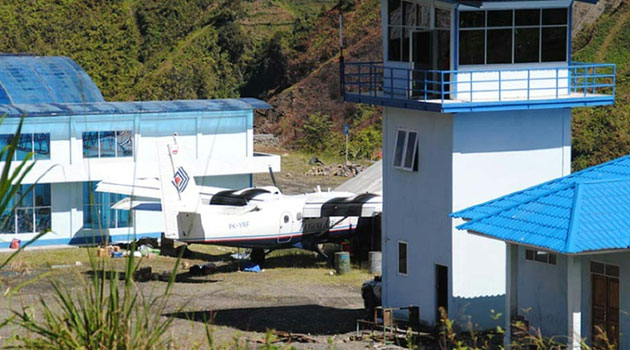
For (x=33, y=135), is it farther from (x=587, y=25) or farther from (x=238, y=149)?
(x=587, y=25)

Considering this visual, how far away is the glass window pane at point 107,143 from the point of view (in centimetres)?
3875

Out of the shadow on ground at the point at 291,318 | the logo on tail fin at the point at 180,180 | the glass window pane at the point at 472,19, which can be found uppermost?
the glass window pane at the point at 472,19

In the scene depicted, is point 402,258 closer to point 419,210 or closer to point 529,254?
point 419,210

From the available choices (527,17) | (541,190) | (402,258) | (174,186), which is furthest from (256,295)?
(527,17)

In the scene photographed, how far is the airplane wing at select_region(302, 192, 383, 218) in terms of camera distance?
33.2 m

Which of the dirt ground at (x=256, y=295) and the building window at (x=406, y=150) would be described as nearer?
the building window at (x=406, y=150)

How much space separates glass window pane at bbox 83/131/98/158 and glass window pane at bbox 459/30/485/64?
18784 millimetres

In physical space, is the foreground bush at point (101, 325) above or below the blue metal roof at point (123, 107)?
below

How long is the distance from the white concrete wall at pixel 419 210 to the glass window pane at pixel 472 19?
6.74ft

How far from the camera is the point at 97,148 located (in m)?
38.7

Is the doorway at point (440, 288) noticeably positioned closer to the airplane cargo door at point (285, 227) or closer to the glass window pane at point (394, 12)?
the glass window pane at point (394, 12)

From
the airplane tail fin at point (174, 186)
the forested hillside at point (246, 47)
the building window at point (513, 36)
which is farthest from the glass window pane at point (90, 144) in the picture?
the forested hillside at point (246, 47)

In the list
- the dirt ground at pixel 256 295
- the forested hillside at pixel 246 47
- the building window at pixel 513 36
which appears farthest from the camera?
the forested hillside at pixel 246 47

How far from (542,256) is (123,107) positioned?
21.8 metres
